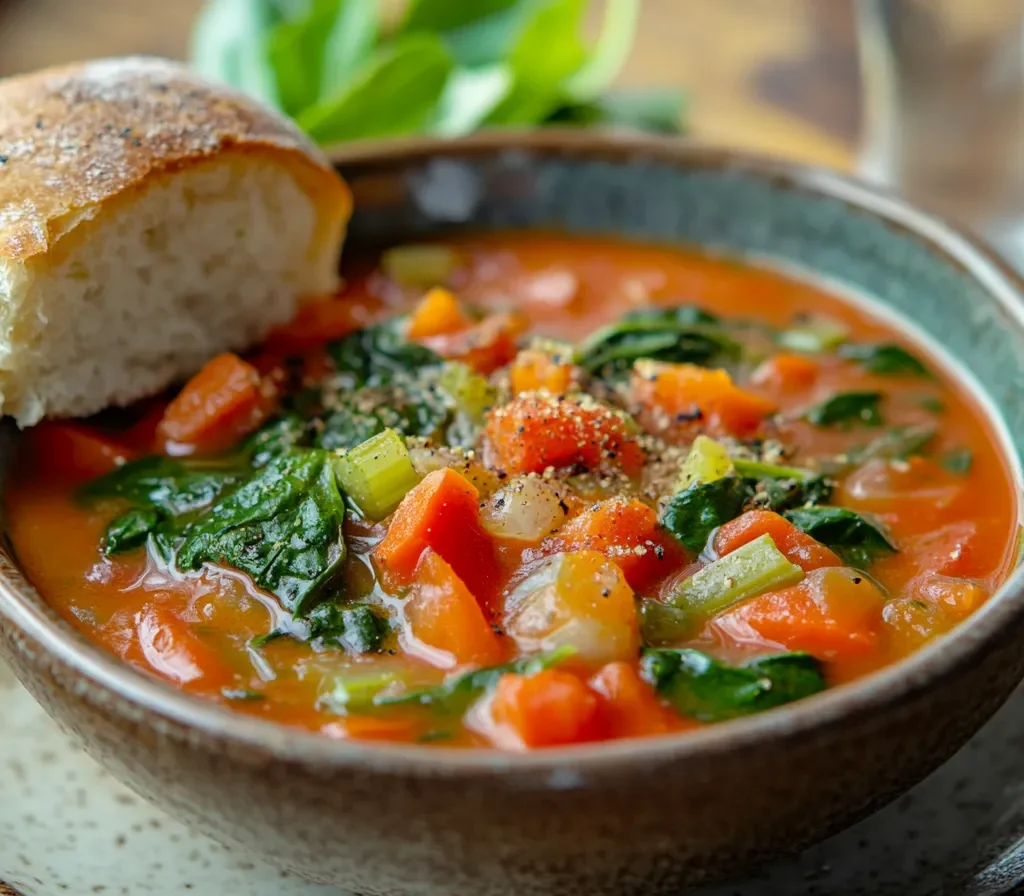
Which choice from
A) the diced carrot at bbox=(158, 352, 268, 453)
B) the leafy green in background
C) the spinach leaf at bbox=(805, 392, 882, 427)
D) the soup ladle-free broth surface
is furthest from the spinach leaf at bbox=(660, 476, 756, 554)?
the leafy green in background

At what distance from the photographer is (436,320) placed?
4590mm

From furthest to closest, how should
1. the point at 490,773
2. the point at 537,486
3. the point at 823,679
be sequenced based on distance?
the point at 537,486 < the point at 823,679 < the point at 490,773

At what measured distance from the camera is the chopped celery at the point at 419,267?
5121mm

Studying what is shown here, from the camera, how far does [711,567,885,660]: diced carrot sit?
3.18 meters

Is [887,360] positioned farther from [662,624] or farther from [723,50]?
[723,50]

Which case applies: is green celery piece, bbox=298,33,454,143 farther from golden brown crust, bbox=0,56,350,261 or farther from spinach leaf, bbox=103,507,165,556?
spinach leaf, bbox=103,507,165,556

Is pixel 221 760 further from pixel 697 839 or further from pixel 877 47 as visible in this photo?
pixel 877 47

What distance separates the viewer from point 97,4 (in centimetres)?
770

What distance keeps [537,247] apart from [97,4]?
13.0ft

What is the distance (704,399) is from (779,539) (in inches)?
29.1

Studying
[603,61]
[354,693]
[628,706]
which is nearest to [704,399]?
[628,706]

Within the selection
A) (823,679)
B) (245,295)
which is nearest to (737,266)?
(245,295)

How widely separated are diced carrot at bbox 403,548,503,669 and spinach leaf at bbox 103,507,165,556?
0.86 metres

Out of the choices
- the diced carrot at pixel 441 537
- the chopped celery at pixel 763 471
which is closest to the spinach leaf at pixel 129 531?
the diced carrot at pixel 441 537
